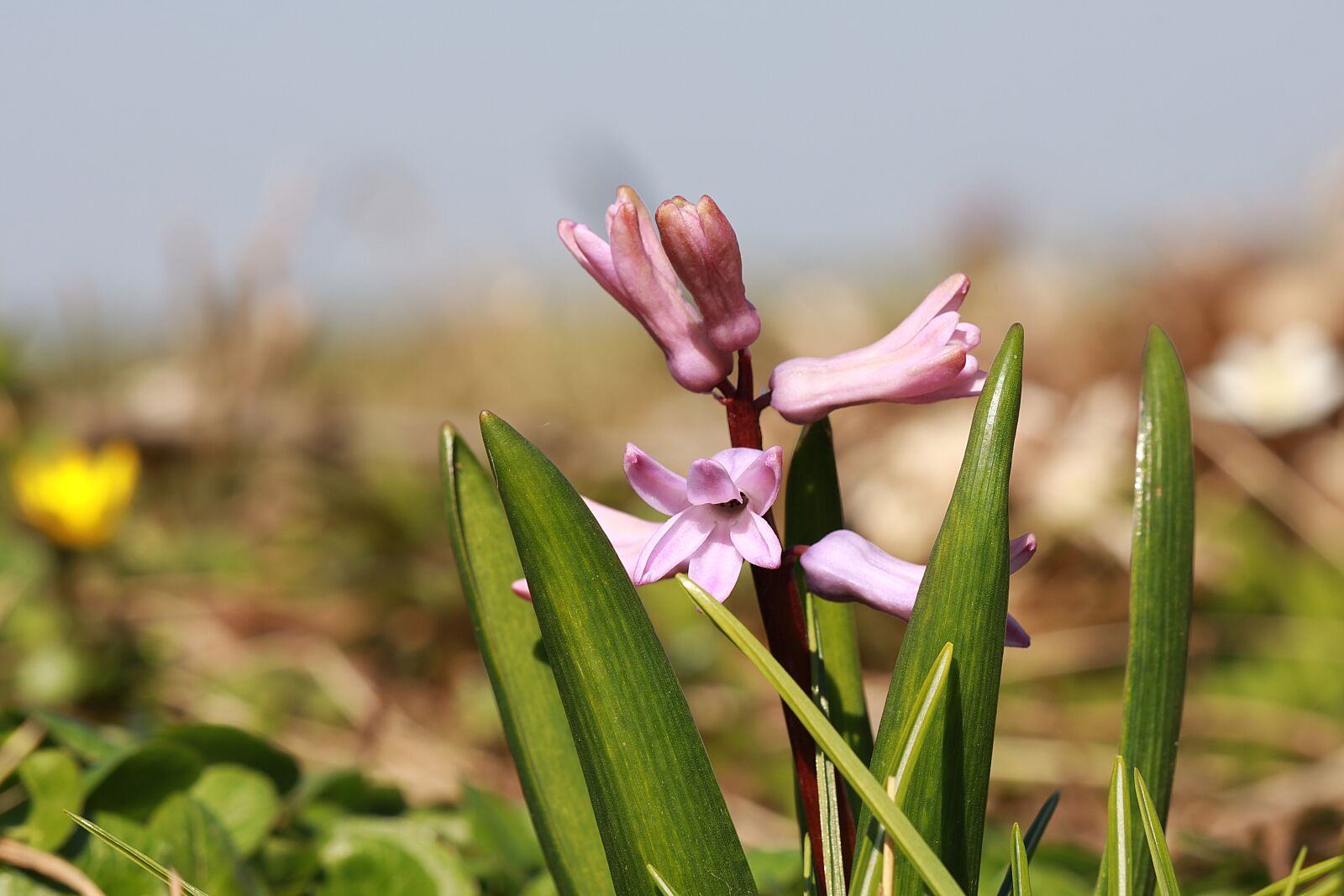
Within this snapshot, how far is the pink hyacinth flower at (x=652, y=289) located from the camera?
2.29 ft

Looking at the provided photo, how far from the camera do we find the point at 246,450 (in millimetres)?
3199

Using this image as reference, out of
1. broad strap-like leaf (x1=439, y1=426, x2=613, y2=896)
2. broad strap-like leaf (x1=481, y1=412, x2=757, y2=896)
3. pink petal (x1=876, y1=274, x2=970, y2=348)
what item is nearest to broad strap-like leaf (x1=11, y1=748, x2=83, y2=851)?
broad strap-like leaf (x1=439, y1=426, x2=613, y2=896)

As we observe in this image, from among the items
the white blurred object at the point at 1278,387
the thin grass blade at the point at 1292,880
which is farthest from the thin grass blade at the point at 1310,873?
the white blurred object at the point at 1278,387

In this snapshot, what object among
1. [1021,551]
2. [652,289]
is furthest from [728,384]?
[1021,551]

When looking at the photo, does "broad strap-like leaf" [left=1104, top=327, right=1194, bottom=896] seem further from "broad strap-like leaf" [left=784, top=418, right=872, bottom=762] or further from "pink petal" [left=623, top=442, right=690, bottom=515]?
"pink petal" [left=623, top=442, right=690, bottom=515]

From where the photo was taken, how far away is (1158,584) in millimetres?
769

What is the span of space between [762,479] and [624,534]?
13 centimetres

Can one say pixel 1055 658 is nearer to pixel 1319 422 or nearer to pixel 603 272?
A: pixel 1319 422

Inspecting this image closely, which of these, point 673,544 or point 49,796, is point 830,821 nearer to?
point 673,544

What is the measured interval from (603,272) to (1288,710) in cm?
196

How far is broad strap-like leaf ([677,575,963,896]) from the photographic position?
59cm

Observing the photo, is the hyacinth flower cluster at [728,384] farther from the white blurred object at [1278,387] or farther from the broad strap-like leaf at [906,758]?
the white blurred object at [1278,387]

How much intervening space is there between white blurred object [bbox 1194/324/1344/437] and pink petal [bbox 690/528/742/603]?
2183 mm

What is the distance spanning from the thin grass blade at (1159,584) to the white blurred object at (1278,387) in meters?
1.93
